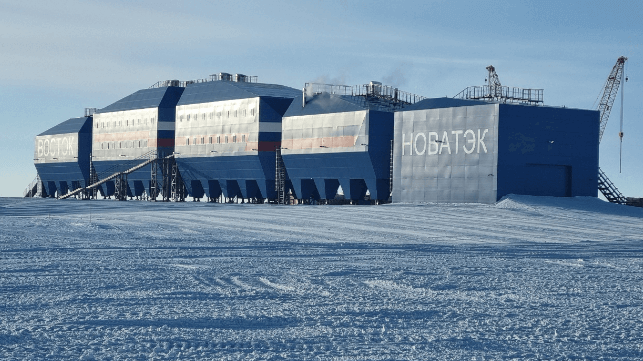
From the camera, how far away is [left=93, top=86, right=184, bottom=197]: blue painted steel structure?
2963 inches

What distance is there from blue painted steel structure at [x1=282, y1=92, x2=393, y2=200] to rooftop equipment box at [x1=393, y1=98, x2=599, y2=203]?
3.82 meters

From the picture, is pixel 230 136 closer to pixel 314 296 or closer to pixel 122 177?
pixel 122 177

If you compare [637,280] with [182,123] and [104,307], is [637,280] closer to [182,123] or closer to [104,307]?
[104,307]

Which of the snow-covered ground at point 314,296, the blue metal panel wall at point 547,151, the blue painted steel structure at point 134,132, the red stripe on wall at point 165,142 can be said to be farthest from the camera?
A: the blue painted steel structure at point 134,132

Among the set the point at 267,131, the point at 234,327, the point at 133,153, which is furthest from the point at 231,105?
the point at 234,327

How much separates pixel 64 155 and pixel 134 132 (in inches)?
593

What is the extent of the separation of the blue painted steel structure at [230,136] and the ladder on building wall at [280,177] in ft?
1.99

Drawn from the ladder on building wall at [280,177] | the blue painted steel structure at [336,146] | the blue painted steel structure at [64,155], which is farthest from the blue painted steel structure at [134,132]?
the blue painted steel structure at [336,146]

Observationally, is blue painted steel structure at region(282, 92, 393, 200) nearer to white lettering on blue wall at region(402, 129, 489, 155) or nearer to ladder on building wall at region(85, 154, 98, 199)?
white lettering on blue wall at region(402, 129, 489, 155)

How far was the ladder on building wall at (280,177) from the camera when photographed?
63.9 metres

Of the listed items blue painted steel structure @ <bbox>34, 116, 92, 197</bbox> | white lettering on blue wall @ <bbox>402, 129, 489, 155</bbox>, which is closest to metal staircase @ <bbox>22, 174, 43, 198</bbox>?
blue painted steel structure @ <bbox>34, 116, 92, 197</bbox>

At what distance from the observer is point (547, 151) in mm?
48562

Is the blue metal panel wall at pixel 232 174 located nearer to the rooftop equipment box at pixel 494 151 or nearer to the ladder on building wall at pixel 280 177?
the ladder on building wall at pixel 280 177

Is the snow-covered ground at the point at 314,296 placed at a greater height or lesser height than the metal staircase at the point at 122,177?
lesser
